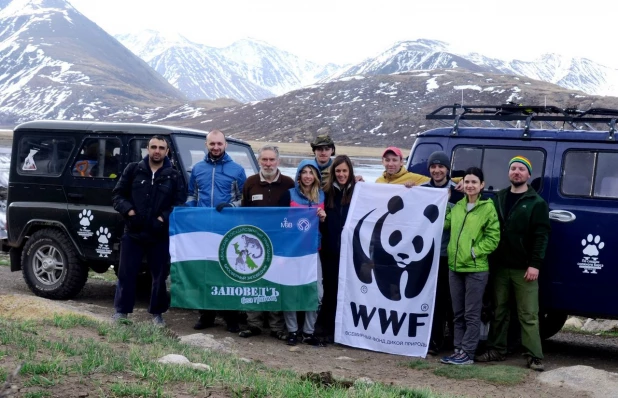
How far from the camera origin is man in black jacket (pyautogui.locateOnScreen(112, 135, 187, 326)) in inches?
328

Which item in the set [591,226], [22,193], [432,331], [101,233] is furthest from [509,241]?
[22,193]

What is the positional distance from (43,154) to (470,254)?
A: 5809 millimetres

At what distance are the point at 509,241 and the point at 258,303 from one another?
2.77 meters

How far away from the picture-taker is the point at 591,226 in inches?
A: 291

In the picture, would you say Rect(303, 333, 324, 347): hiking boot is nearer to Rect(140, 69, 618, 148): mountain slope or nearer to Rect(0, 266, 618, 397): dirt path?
Rect(0, 266, 618, 397): dirt path

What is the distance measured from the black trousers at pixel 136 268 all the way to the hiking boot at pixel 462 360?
3.23 metres

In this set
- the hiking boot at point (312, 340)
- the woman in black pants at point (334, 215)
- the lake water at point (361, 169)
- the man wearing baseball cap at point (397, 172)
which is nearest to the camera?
the man wearing baseball cap at point (397, 172)

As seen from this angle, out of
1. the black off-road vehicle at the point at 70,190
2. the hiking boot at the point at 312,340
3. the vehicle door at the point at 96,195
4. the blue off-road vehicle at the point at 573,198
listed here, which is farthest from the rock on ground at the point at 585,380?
the vehicle door at the point at 96,195

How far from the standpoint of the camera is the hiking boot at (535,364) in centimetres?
735

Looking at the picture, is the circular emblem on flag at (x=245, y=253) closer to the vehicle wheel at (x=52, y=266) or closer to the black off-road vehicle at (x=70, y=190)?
the black off-road vehicle at (x=70, y=190)

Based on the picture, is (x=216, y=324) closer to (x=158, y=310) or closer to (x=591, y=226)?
(x=158, y=310)

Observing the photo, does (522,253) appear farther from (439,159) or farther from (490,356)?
(439,159)

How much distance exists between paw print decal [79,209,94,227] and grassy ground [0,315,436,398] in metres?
3.28

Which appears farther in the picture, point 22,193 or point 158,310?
point 22,193
